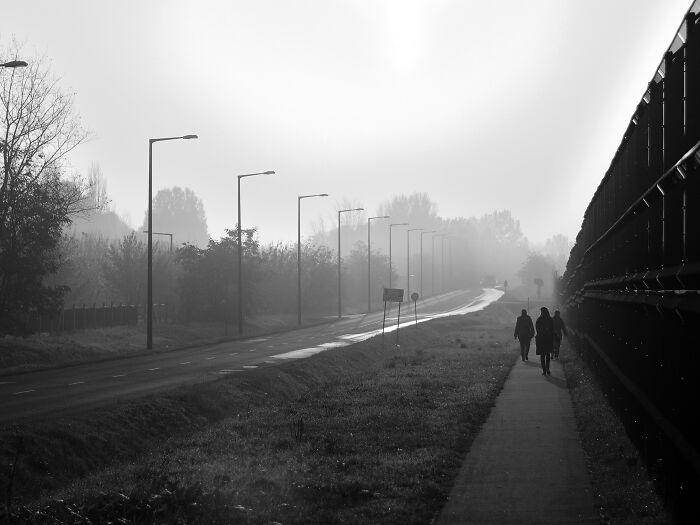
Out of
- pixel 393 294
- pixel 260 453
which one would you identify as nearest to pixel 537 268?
pixel 393 294

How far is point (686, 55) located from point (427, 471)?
5155 mm

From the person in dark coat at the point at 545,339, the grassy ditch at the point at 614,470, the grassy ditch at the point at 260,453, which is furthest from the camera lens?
the person in dark coat at the point at 545,339

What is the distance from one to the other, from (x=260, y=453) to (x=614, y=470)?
433cm

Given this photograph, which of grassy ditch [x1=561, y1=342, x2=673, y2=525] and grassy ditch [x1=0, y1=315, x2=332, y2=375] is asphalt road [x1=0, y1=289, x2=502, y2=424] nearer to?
grassy ditch [x1=0, y1=315, x2=332, y2=375]

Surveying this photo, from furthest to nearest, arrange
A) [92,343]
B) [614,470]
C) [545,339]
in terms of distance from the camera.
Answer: [92,343] < [545,339] < [614,470]

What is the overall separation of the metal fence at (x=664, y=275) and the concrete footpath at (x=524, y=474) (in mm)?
787

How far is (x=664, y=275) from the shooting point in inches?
336

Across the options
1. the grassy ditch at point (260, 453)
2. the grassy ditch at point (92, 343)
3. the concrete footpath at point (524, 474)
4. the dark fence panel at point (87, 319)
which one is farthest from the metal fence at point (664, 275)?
the dark fence panel at point (87, 319)

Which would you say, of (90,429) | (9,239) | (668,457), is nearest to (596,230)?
(90,429)

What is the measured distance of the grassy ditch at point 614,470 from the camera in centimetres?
854

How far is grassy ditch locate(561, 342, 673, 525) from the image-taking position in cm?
854

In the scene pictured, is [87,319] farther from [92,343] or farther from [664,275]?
[664,275]

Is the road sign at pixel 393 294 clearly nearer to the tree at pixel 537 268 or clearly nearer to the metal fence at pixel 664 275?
the metal fence at pixel 664 275

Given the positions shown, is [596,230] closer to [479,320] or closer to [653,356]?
[653,356]
